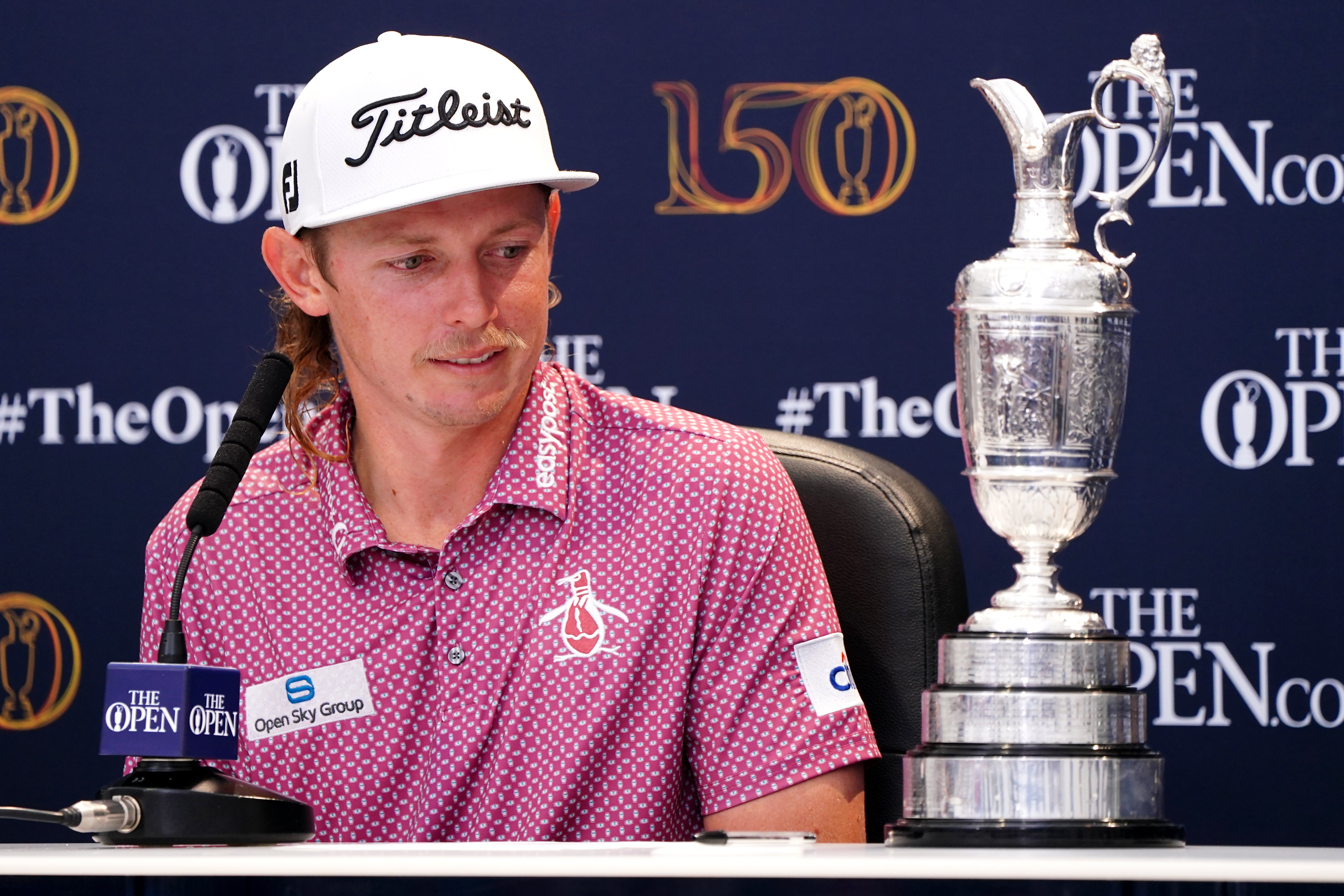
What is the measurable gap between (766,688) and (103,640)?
1.22 metres

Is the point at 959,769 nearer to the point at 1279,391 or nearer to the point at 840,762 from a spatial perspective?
the point at 840,762

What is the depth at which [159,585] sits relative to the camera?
174cm

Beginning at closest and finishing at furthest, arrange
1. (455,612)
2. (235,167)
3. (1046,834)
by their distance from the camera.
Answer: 1. (1046,834)
2. (455,612)
3. (235,167)

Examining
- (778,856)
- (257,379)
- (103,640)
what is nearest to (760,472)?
(257,379)

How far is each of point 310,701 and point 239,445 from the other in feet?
1.64

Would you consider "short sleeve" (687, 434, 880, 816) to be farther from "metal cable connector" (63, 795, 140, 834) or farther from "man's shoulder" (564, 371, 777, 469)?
"metal cable connector" (63, 795, 140, 834)

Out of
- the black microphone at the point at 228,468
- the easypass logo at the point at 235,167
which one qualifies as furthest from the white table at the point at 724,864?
the easypass logo at the point at 235,167

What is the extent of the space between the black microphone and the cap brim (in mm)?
288

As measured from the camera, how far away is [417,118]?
1.54m

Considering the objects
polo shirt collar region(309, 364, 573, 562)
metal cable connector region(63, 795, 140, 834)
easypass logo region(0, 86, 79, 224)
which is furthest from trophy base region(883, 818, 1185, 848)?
easypass logo region(0, 86, 79, 224)

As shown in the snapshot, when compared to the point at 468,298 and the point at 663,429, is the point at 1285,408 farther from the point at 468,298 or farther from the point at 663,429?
the point at 468,298

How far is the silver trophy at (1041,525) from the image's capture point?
40.2 inches

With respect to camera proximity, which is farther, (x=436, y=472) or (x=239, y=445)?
(x=436, y=472)

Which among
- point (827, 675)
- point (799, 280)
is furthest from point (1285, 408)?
point (827, 675)
